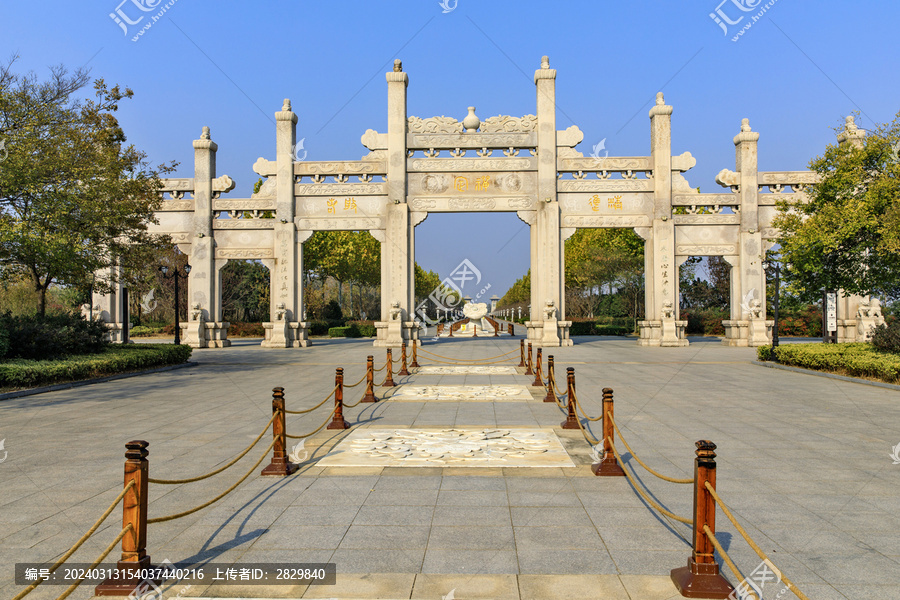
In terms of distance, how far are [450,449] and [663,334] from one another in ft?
68.6

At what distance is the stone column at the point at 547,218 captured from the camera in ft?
84.3

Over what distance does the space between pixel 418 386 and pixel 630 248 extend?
32.2 meters

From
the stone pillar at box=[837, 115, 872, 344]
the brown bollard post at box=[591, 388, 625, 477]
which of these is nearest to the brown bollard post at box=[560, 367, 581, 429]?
the brown bollard post at box=[591, 388, 625, 477]

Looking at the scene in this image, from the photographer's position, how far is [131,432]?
8508 mm

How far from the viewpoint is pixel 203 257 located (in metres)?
27.2

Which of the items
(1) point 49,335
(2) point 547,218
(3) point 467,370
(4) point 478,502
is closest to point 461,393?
(3) point 467,370

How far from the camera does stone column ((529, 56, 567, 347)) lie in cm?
2570

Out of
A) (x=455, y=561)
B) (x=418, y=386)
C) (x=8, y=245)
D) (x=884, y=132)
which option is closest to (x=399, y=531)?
(x=455, y=561)

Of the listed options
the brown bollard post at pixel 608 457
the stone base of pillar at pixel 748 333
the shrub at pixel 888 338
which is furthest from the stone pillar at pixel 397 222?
the brown bollard post at pixel 608 457

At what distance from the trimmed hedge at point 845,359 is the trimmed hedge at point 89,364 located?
1898 cm

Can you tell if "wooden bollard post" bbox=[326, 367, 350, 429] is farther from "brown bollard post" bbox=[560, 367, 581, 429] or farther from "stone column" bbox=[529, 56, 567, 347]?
"stone column" bbox=[529, 56, 567, 347]

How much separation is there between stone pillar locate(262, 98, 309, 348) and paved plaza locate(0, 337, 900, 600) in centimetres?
1609

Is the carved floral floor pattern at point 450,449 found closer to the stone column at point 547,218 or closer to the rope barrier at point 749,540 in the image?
the rope barrier at point 749,540

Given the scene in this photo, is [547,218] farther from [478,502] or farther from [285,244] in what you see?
[478,502]
